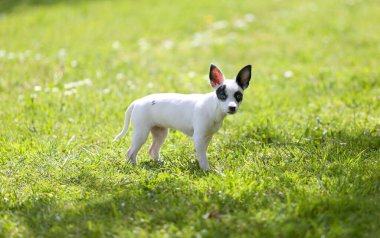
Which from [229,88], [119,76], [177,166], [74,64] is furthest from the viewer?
[74,64]

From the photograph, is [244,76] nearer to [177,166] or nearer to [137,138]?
[177,166]

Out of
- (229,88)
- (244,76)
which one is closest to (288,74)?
(244,76)

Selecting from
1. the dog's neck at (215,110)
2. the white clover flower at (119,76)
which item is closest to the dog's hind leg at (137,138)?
the dog's neck at (215,110)

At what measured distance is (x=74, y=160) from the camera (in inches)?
211

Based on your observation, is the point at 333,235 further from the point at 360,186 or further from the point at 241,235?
the point at 360,186

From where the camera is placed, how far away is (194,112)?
5094mm

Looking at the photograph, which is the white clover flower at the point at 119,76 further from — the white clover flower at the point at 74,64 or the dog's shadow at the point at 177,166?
the dog's shadow at the point at 177,166

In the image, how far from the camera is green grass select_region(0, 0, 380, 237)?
4.12 meters

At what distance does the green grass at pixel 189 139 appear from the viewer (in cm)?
412

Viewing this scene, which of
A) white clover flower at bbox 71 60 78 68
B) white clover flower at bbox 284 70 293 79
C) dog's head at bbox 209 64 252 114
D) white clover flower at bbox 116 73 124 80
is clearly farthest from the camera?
white clover flower at bbox 71 60 78 68

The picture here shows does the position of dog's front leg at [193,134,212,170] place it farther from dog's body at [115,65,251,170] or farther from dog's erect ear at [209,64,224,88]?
dog's erect ear at [209,64,224,88]

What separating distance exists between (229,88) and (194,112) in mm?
479

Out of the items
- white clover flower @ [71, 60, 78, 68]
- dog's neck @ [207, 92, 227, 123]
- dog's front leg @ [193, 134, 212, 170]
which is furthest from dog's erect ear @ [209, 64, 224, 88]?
white clover flower @ [71, 60, 78, 68]

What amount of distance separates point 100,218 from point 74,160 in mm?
1332
